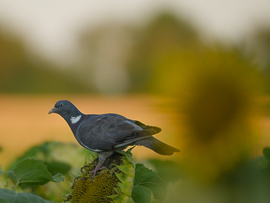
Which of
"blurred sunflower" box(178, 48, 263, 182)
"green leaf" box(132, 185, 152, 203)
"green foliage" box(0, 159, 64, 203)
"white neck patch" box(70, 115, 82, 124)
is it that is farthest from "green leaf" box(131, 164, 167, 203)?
"blurred sunflower" box(178, 48, 263, 182)

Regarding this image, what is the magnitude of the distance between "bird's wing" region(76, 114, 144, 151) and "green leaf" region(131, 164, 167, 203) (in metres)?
0.08

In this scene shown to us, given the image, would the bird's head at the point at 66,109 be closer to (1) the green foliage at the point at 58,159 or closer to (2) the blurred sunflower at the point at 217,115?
(1) the green foliage at the point at 58,159

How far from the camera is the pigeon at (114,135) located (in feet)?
1.95

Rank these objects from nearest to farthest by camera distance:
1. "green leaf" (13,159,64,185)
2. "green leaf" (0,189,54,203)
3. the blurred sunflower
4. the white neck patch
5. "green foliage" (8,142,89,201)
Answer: "green leaf" (0,189,54,203)
"green leaf" (13,159,64,185)
"green foliage" (8,142,89,201)
the white neck patch
the blurred sunflower

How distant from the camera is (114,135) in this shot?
0.63 meters

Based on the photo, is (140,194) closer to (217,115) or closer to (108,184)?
(108,184)

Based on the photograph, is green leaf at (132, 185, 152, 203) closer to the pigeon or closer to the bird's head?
the pigeon

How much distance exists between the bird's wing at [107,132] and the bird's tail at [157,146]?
34 millimetres

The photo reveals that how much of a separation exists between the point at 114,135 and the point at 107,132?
0.02 metres

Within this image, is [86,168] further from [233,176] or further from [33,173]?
[233,176]

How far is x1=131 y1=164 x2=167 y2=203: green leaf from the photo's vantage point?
0.53 metres

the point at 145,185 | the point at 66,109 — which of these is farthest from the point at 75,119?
the point at 145,185

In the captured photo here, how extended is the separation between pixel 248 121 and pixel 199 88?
30 centimetres

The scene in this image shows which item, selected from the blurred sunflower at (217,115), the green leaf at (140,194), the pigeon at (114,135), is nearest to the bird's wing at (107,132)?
the pigeon at (114,135)
